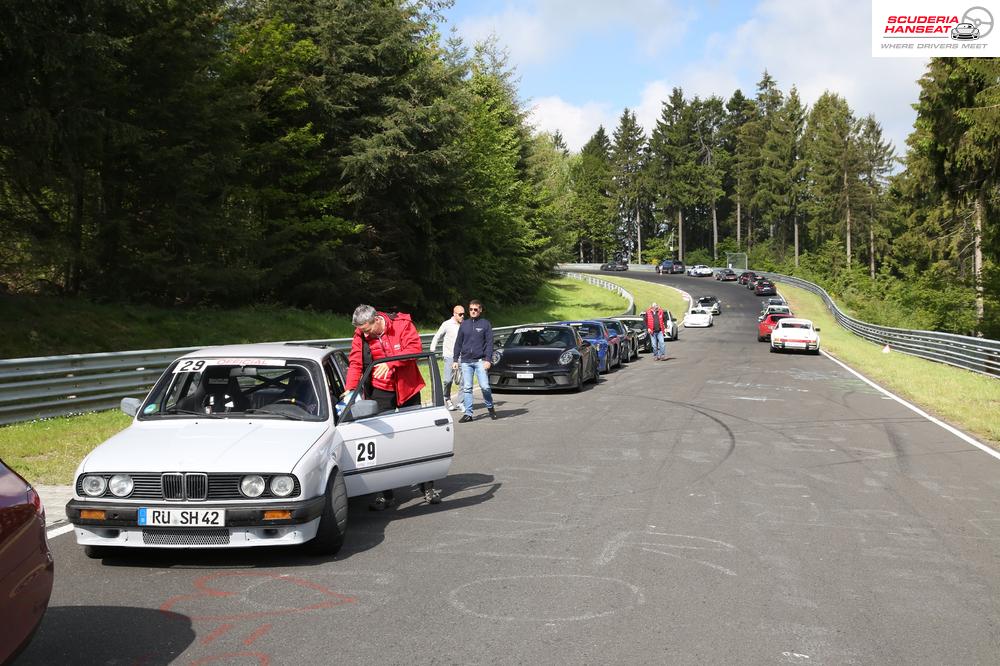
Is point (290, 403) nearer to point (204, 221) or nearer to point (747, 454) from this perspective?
point (747, 454)

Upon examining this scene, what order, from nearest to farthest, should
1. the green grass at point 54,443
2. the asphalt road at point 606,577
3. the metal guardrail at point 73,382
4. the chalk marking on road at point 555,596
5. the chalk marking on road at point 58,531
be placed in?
the asphalt road at point 606,577 < the chalk marking on road at point 555,596 < the chalk marking on road at point 58,531 < the green grass at point 54,443 < the metal guardrail at point 73,382

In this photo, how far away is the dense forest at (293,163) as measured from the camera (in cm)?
1902

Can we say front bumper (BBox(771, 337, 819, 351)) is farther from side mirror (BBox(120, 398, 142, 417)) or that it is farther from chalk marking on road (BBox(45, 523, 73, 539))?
chalk marking on road (BBox(45, 523, 73, 539))

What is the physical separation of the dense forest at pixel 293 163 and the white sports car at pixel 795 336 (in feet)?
23.3

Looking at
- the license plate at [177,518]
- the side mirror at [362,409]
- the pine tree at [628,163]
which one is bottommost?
the license plate at [177,518]

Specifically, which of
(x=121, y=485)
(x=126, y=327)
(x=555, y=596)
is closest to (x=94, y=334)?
(x=126, y=327)

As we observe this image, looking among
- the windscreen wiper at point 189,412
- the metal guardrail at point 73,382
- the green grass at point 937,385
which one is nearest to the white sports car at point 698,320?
the green grass at point 937,385

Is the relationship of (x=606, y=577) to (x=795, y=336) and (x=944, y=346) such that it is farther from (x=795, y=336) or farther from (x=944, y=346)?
(x=795, y=336)

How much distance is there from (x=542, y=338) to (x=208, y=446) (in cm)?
1426

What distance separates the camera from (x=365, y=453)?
6.82m

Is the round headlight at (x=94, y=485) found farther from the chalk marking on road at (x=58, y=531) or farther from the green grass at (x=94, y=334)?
the green grass at (x=94, y=334)

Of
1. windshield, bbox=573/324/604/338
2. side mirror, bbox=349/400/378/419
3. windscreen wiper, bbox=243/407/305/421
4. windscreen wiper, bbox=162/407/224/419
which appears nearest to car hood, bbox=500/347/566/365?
windshield, bbox=573/324/604/338

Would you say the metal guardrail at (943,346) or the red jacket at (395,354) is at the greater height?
the red jacket at (395,354)

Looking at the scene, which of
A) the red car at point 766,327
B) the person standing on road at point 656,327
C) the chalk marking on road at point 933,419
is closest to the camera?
the chalk marking on road at point 933,419
